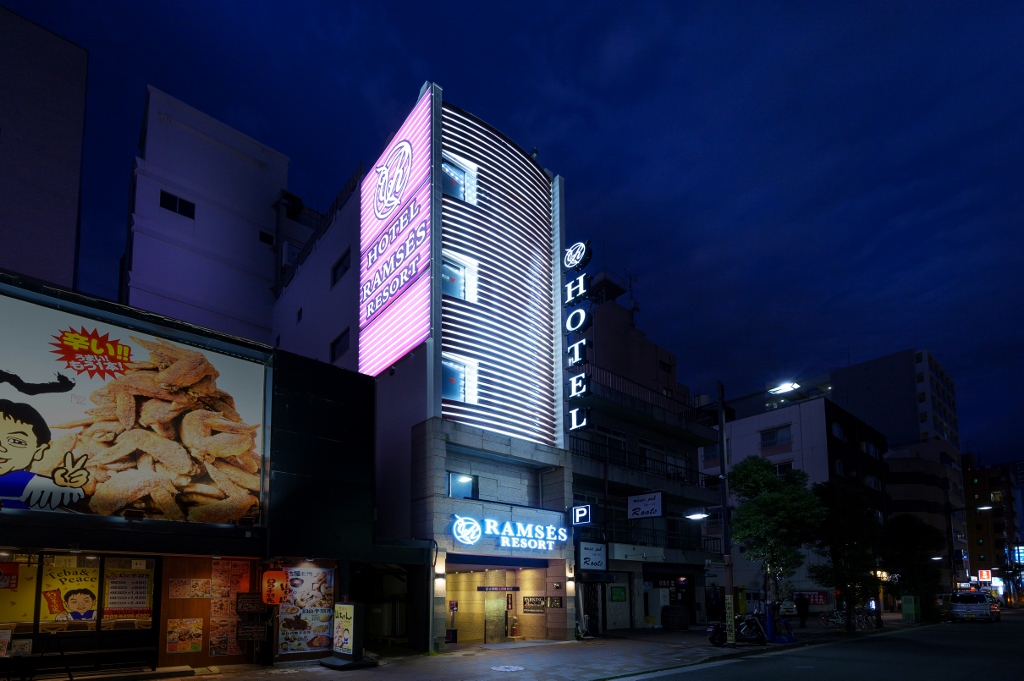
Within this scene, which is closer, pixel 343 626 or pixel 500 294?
pixel 343 626

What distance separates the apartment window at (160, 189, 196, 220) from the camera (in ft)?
152

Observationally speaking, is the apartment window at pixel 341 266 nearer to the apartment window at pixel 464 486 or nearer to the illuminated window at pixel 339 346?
the illuminated window at pixel 339 346

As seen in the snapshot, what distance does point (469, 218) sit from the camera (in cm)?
2972

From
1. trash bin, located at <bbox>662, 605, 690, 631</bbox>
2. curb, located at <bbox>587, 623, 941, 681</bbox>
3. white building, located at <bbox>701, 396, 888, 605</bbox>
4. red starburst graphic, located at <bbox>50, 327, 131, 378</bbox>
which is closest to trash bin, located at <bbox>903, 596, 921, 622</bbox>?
white building, located at <bbox>701, 396, 888, 605</bbox>

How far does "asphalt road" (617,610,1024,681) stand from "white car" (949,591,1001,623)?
1877 cm

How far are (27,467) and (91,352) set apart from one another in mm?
3100

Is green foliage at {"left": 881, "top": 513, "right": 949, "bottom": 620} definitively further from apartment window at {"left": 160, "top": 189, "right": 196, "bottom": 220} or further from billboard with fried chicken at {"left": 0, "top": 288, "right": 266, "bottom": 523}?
apartment window at {"left": 160, "top": 189, "right": 196, "bottom": 220}

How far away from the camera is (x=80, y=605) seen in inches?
723

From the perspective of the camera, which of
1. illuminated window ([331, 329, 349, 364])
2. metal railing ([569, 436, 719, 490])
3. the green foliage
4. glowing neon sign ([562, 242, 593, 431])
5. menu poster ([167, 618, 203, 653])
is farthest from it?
the green foliage

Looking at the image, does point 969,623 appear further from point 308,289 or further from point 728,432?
point 308,289

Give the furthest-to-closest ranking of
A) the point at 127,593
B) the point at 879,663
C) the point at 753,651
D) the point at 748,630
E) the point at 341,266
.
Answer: the point at 341,266 → the point at 748,630 → the point at 753,651 → the point at 879,663 → the point at 127,593

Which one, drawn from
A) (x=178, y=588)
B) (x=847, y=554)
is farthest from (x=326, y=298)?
(x=847, y=554)

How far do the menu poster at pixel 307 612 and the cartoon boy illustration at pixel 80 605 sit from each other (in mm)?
4764

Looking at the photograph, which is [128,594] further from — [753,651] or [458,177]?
[753,651]
